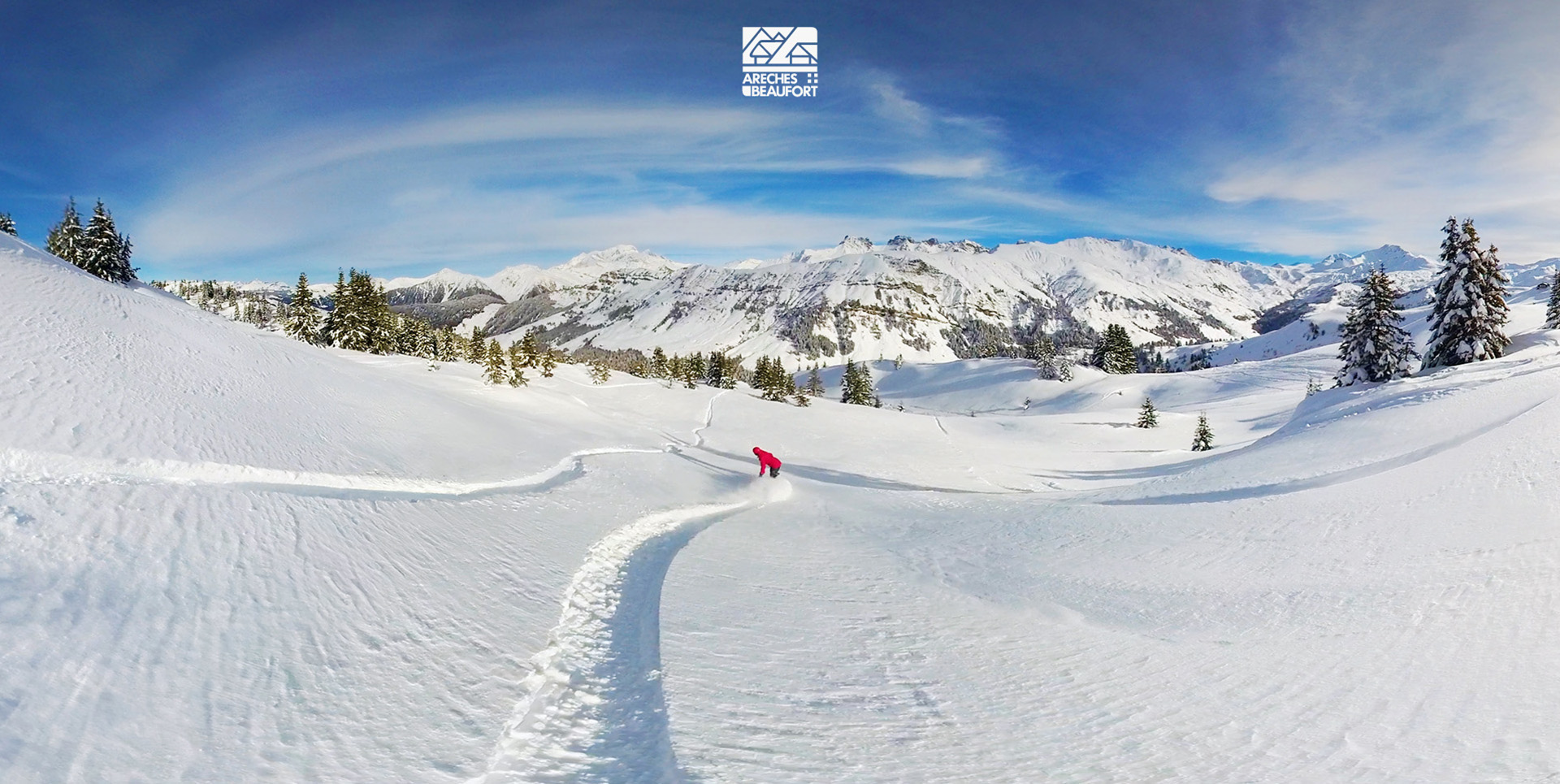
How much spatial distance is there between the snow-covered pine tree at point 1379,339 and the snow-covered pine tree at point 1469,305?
1.78 meters

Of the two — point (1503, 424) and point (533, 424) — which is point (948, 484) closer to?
point (1503, 424)

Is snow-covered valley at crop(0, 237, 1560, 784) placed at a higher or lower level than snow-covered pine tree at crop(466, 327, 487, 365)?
lower

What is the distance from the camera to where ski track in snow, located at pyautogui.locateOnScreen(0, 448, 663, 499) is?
21.4ft

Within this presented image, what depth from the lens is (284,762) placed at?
4082 mm

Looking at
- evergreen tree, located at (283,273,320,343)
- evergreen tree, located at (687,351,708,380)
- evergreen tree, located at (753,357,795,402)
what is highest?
evergreen tree, located at (283,273,320,343)

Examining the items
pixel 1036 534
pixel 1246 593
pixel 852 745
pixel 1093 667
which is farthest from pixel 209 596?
pixel 1036 534

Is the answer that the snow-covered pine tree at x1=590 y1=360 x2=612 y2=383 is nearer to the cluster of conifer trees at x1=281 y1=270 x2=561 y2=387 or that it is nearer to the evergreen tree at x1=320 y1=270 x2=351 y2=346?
the cluster of conifer trees at x1=281 y1=270 x2=561 y2=387

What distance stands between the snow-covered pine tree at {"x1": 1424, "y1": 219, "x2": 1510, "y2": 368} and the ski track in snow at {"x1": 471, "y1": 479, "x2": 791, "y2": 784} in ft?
147

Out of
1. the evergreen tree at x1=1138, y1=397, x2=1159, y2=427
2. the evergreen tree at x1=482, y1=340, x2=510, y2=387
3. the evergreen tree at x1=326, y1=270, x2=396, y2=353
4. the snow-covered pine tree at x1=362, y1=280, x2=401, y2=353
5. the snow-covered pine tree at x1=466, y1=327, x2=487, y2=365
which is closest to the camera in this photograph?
the evergreen tree at x1=482, y1=340, x2=510, y2=387

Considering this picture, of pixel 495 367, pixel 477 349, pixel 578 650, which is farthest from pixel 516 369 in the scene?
pixel 578 650

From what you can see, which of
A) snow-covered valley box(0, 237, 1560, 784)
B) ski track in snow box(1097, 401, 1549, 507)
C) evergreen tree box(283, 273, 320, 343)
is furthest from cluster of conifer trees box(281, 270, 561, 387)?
ski track in snow box(1097, 401, 1549, 507)

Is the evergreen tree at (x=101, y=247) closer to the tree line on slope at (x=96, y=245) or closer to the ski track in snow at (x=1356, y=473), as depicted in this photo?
the tree line on slope at (x=96, y=245)

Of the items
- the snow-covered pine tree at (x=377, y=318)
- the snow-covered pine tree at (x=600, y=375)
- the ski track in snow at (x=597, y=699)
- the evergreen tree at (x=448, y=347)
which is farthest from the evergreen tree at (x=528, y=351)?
the ski track in snow at (x=597, y=699)

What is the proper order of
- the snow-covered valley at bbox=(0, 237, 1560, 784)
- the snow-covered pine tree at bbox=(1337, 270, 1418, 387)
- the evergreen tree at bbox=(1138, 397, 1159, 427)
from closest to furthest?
1. the snow-covered valley at bbox=(0, 237, 1560, 784)
2. the snow-covered pine tree at bbox=(1337, 270, 1418, 387)
3. the evergreen tree at bbox=(1138, 397, 1159, 427)
